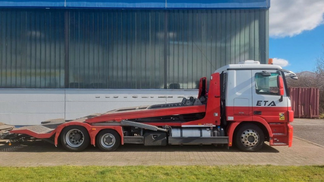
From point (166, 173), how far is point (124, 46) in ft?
27.4

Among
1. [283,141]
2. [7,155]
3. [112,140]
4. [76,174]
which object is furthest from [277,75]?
[7,155]

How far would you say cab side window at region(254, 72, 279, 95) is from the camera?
7246mm

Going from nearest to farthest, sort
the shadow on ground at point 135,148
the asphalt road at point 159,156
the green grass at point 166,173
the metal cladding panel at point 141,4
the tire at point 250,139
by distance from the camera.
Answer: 1. the green grass at point 166,173
2. the asphalt road at point 159,156
3. the tire at point 250,139
4. the shadow on ground at point 135,148
5. the metal cladding panel at point 141,4

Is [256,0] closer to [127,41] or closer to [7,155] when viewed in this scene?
[127,41]

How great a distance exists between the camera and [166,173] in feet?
16.5

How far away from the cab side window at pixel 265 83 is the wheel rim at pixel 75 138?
5363mm

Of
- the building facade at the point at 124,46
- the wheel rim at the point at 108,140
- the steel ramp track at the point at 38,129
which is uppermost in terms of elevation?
the building facade at the point at 124,46

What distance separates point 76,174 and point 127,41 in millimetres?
8360

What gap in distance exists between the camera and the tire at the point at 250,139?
732 cm

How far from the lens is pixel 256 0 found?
12.0 meters

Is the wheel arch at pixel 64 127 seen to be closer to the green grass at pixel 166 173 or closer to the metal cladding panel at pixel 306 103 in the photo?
the green grass at pixel 166 173

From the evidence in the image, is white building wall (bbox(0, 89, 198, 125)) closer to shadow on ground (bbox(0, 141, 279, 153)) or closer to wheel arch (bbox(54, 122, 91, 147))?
shadow on ground (bbox(0, 141, 279, 153))

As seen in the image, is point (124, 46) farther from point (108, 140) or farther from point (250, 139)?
point (250, 139)

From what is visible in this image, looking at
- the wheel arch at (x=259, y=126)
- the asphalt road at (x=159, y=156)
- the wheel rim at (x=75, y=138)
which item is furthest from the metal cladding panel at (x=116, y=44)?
the wheel arch at (x=259, y=126)
